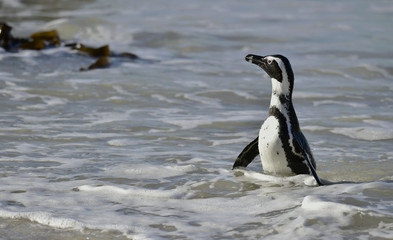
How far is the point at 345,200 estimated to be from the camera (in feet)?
15.3

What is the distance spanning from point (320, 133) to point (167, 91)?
2394mm

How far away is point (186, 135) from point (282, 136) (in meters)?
1.84

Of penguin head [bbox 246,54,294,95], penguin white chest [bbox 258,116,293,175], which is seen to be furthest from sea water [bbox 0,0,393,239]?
penguin head [bbox 246,54,294,95]

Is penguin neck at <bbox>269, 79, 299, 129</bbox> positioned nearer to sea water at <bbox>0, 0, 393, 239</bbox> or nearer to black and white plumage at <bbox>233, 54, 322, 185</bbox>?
black and white plumage at <bbox>233, 54, 322, 185</bbox>

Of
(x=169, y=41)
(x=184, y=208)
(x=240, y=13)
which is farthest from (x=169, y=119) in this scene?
(x=240, y=13)

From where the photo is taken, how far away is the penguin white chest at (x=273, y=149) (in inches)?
206

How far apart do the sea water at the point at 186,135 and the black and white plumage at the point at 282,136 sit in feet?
0.33

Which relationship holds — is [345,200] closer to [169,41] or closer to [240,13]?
[169,41]

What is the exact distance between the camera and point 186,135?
22.7 feet

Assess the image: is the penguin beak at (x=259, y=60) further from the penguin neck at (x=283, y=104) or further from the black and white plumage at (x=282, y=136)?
the penguin neck at (x=283, y=104)

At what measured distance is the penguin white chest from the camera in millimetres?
5231

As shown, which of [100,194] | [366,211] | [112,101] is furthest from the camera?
[112,101]

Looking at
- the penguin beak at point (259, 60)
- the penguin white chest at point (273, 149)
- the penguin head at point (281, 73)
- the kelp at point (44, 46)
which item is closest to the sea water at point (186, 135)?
the penguin white chest at point (273, 149)

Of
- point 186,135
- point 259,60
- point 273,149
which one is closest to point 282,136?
point 273,149
